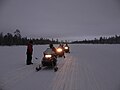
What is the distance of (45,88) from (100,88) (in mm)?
2298

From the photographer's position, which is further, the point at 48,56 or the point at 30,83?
the point at 48,56

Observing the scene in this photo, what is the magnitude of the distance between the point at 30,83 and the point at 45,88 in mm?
1261

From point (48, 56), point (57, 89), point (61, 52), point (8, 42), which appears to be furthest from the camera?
point (8, 42)

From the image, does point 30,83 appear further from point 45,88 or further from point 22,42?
point 22,42

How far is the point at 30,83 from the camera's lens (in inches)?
404

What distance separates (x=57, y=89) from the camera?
9016 millimetres

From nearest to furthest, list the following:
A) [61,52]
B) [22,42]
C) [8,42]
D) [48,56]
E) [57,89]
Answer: [57,89] < [48,56] < [61,52] < [8,42] < [22,42]

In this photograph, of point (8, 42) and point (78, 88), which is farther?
point (8, 42)

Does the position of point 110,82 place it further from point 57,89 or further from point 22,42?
point 22,42

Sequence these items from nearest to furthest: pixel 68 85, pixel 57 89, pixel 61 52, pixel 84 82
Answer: pixel 57 89, pixel 68 85, pixel 84 82, pixel 61 52

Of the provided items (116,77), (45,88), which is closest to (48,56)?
(116,77)

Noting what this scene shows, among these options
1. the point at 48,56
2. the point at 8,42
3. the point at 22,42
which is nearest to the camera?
the point at 48,56

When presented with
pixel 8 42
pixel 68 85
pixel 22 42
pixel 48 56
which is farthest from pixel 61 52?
pixel 22 42

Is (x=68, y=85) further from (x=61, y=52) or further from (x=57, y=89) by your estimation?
(x=61, y=52)
